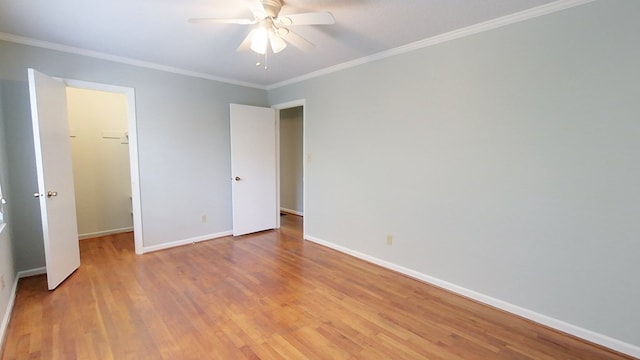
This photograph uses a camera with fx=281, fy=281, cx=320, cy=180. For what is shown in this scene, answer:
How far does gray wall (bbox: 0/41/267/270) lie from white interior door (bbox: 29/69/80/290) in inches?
12.6

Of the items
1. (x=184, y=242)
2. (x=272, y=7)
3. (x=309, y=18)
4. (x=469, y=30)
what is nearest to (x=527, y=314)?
(x=469, y=30)

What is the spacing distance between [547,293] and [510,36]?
204cm

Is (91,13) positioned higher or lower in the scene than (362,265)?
higher

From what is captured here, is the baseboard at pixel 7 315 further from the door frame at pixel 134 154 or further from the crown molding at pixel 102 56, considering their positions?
the crown molding at pixel 102 56

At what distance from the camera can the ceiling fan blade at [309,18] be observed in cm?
189

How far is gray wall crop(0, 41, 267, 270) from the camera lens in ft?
9.29

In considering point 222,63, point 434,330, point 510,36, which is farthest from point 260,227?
point 510,36

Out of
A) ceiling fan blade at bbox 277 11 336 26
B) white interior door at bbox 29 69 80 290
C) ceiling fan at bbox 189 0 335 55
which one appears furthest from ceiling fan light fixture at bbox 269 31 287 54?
white interior door at bbox 29 69 80 290

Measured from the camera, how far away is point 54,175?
106 inches

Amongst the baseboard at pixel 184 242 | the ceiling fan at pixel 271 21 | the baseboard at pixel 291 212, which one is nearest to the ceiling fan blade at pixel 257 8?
the ceiling fan at pixel 271 21

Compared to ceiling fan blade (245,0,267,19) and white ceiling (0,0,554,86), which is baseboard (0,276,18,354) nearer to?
white ceiling (0,0,554,86)

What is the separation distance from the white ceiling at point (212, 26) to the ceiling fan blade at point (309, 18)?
15 centimetres

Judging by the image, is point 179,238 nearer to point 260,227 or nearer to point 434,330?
point 260,227

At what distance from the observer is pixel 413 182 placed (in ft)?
9.62
